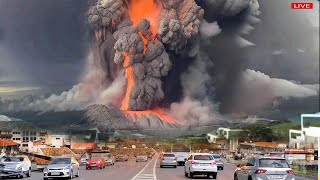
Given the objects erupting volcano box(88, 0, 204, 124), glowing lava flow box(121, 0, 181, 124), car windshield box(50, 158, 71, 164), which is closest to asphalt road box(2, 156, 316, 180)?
car windshield box(50, 158, 71, 164)

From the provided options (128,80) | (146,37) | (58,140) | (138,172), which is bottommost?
(138,172)

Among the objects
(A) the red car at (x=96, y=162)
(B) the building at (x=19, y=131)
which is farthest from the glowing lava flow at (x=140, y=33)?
(B) the building at (x=19, y=131)

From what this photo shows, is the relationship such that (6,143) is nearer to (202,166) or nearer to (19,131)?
(19,131)

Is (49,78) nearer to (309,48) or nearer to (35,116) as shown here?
(35,116)

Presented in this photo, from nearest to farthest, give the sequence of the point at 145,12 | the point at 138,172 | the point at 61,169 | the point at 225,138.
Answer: the point at 61,169 → the point at 138,172 → the point at 225,138 → the point at 145,12

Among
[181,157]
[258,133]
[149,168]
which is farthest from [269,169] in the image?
[258,133]

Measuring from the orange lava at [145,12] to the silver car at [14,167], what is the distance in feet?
37.5

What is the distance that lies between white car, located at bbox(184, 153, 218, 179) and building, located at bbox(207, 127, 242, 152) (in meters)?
6.14

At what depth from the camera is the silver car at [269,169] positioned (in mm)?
15367

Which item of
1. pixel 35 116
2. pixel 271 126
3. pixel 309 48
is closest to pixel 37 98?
pixel 35 116

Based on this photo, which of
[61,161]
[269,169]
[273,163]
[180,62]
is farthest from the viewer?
[180,62]

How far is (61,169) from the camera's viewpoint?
20.0 metres

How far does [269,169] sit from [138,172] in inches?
325

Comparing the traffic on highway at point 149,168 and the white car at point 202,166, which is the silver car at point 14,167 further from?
the white car at point 202,166
